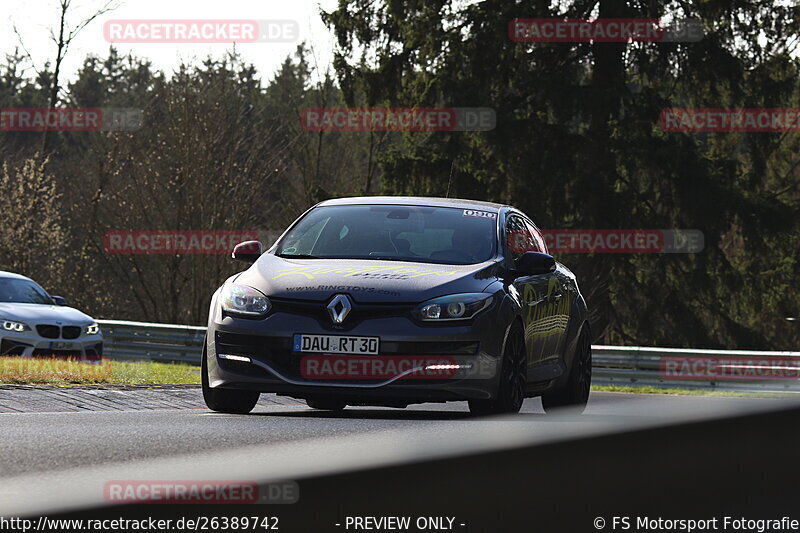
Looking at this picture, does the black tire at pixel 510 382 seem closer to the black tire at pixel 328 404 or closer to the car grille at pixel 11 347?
the black tire at pixel 328 404

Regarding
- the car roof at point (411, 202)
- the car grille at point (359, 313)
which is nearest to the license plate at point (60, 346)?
the car roof at point (411, 202)

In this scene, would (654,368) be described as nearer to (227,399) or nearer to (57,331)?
(57,331)

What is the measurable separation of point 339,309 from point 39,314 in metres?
11.7

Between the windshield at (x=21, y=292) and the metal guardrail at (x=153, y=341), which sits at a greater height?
the windshield at (x=21, y=292)

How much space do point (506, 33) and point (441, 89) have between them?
6.14ft

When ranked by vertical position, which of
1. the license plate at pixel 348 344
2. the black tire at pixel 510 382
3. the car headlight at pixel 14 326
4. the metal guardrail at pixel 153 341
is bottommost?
the metal guardrail at pixel 153 341

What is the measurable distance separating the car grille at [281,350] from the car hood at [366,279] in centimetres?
30

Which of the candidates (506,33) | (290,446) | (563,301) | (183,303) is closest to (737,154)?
(506,33)

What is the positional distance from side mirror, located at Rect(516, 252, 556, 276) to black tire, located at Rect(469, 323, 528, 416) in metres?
0.47

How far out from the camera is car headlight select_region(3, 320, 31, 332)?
1981 cm

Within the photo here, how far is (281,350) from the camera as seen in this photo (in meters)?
9.55

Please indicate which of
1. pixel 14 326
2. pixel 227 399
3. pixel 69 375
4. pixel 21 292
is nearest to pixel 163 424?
pixel 227 399

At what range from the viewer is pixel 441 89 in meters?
31.9

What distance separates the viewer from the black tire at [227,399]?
1039 cm
